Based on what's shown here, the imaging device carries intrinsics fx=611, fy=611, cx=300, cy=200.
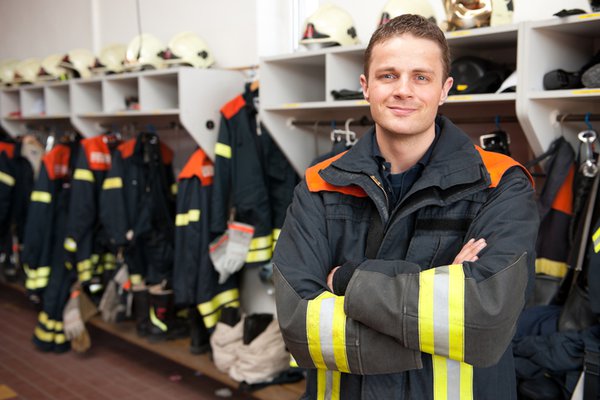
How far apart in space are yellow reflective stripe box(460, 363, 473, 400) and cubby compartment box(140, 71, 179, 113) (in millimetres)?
2734

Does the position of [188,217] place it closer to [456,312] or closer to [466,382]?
[466,382]

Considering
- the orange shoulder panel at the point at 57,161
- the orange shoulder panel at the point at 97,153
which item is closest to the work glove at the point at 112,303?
the orange shoulder panel at the point at 97,153

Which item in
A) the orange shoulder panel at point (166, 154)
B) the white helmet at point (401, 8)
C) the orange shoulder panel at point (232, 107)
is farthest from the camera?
the orange shoulder panel at point (166, 154)

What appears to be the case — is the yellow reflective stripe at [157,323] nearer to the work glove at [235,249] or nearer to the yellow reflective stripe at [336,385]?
the work glove at [235,249]

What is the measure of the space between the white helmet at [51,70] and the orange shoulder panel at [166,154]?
1.27 metres

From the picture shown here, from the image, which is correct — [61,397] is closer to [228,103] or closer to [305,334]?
[228,103]

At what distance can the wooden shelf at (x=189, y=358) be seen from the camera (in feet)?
10.6

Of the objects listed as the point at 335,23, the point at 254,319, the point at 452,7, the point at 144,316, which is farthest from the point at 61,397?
the point at 452,7

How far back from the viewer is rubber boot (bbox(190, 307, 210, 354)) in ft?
12.4

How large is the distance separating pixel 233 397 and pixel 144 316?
88 centimetres

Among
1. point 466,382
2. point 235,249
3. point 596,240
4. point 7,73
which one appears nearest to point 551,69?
point 596,240

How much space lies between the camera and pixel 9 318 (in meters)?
5.26

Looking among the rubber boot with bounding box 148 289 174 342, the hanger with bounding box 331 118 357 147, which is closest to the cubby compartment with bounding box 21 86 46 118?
the rubber boot with bounding box 148 289 174 342

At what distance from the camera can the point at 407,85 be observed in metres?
1.47
